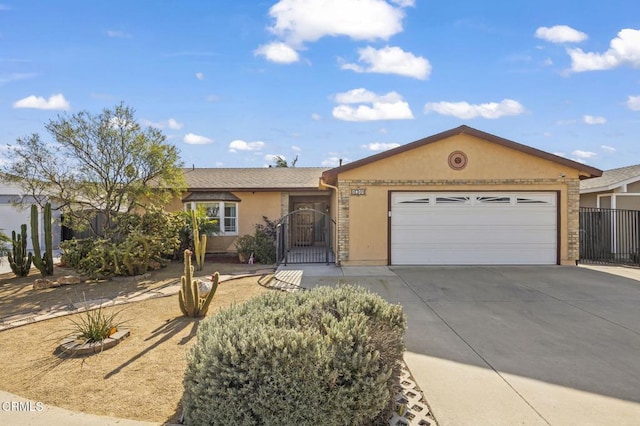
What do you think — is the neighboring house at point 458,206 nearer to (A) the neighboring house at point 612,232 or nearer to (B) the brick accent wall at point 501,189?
(B) the brick accent wall at point 501,189

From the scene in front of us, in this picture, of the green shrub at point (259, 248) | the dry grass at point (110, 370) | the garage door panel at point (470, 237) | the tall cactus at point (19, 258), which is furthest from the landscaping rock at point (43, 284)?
the garage door panel at point (470, 237)

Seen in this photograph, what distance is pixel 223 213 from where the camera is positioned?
1652cm

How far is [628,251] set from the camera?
46.4 feet

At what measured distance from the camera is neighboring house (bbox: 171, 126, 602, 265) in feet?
40.2

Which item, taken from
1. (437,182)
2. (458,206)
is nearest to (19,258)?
(437,182)

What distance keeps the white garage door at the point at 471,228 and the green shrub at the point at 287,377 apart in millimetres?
9340

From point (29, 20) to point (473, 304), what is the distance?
12051mm

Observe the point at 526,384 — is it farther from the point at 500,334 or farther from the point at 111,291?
the point at 111,291

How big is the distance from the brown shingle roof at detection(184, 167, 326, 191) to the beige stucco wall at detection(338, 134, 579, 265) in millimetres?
4733

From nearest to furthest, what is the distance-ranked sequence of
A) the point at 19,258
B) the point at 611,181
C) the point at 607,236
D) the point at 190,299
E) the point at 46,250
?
the point at 190,299 < the point at 46,250 < the point at 19,258 < the point at 607,236 < the point at 611,181

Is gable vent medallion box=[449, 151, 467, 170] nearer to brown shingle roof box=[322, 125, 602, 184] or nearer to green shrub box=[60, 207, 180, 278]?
brown shingle roof box=[322, 125, 602, 184]

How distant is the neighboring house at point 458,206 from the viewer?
12.3 m

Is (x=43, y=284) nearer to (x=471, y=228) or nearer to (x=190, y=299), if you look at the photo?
(x=190, y=299)

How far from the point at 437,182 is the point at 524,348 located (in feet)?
25.6
